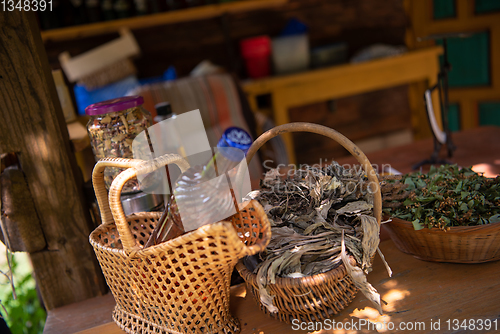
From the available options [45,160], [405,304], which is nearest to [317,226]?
[405,304]

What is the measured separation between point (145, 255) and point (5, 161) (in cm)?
54

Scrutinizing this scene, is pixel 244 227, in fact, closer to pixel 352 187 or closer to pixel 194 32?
pixel 352 187

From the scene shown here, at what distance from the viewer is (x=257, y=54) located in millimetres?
2855

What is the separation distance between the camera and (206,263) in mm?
672

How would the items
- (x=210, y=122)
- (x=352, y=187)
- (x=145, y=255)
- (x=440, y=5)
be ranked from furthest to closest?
(x=440, y=5), (x=210, y=122), (x=352, y=187), (x=145, y=255)

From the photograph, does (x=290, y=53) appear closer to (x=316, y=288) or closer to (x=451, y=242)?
(x=451, y=242)

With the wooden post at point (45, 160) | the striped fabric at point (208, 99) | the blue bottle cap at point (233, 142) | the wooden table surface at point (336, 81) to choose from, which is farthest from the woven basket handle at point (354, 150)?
the wooden table surface at point (336, 81)

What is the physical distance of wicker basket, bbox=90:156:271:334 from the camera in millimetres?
629

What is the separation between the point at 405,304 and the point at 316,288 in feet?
0.72

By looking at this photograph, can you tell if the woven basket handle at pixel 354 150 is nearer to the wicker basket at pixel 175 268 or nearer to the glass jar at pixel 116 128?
the wicker basket at pixel 175 268

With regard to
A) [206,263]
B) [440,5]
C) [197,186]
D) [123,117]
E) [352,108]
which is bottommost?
[352,108]

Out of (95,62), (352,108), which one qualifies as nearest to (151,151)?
(95,62)

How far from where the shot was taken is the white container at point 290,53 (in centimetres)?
290

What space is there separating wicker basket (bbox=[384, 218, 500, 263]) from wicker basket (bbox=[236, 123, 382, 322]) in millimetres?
139
